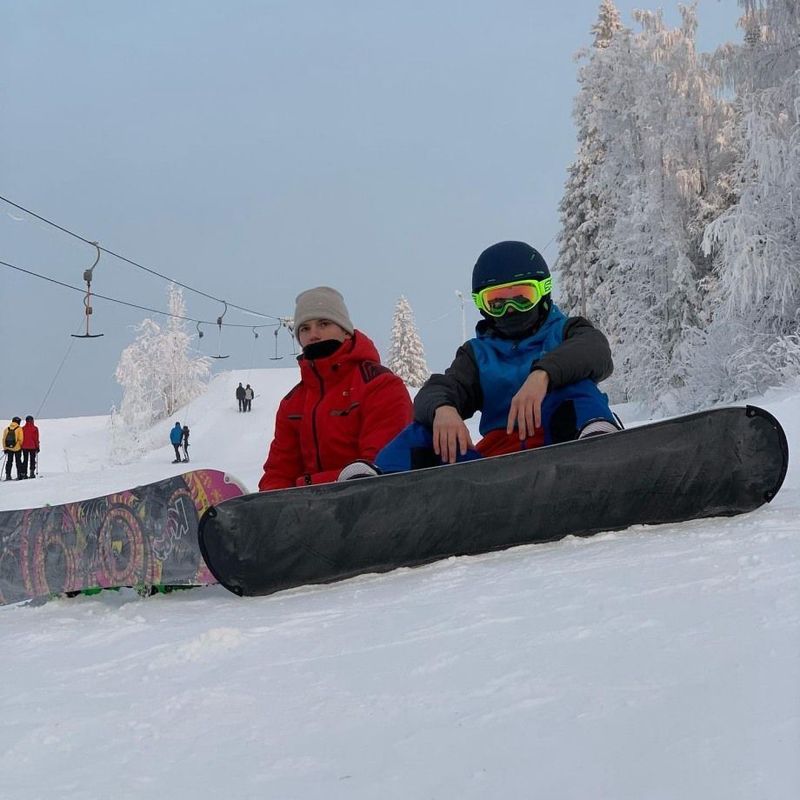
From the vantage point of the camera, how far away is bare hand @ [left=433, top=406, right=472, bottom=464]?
367 cm

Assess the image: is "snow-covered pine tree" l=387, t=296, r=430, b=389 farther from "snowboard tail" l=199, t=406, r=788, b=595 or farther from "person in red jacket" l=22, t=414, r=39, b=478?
"snowboard tail" l=199, t=406, r=788, b=595

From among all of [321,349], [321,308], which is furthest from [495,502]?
[321,308]

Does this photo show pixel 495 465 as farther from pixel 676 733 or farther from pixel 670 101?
pixel 670 101

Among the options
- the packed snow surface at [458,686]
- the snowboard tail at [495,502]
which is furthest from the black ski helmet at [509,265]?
the packed snow surface at [458,686]

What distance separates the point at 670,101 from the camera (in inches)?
757

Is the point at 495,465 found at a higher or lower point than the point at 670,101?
lower

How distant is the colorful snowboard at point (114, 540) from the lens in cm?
371

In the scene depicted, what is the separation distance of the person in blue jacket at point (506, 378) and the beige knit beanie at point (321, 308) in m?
0.72

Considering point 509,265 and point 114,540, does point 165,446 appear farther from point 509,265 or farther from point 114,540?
point 509,265

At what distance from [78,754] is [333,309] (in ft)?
9.56

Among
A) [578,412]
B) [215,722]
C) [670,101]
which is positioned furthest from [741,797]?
[670,101]

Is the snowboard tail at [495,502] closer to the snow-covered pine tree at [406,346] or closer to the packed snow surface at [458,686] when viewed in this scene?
the packed snow surface at [458,686]

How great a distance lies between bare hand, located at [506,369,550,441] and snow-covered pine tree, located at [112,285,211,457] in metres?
42.9

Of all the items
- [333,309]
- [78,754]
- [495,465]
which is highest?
[333,309]
